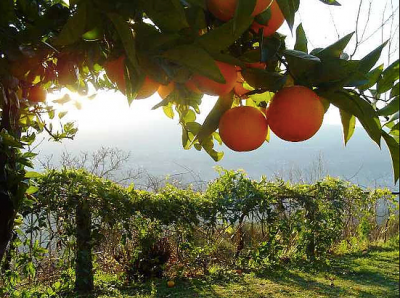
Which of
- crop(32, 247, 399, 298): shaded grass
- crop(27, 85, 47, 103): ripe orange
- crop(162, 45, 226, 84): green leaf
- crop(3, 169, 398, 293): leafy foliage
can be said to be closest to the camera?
crop(162, 45, 226, 84): green leaf

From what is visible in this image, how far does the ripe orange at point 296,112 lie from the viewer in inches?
20.3

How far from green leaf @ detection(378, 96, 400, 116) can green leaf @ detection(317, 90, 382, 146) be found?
0.02 m

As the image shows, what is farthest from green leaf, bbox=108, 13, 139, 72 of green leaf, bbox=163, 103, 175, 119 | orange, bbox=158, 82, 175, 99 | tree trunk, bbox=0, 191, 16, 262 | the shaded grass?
the shaded grass

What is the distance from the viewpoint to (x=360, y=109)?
0.52m

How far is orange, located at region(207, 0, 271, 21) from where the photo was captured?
1.63 feet

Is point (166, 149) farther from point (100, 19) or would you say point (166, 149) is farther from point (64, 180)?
point (100, 19)

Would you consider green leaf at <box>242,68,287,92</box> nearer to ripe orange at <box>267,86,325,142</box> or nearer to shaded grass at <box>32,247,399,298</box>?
ripe orange at <box>267,86,325,142</box>

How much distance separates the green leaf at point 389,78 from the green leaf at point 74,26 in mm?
431

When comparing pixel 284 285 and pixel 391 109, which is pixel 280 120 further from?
pixel 284 285

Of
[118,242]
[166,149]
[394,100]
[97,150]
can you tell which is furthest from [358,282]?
[166,149]

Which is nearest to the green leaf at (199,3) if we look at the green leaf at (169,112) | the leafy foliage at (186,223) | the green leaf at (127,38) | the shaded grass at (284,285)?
the green leaf at (127,38)

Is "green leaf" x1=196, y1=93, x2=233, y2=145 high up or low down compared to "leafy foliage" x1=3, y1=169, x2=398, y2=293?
up

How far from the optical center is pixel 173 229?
4.73 m

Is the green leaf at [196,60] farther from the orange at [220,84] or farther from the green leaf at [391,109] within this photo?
the green leaf at [391,109]
